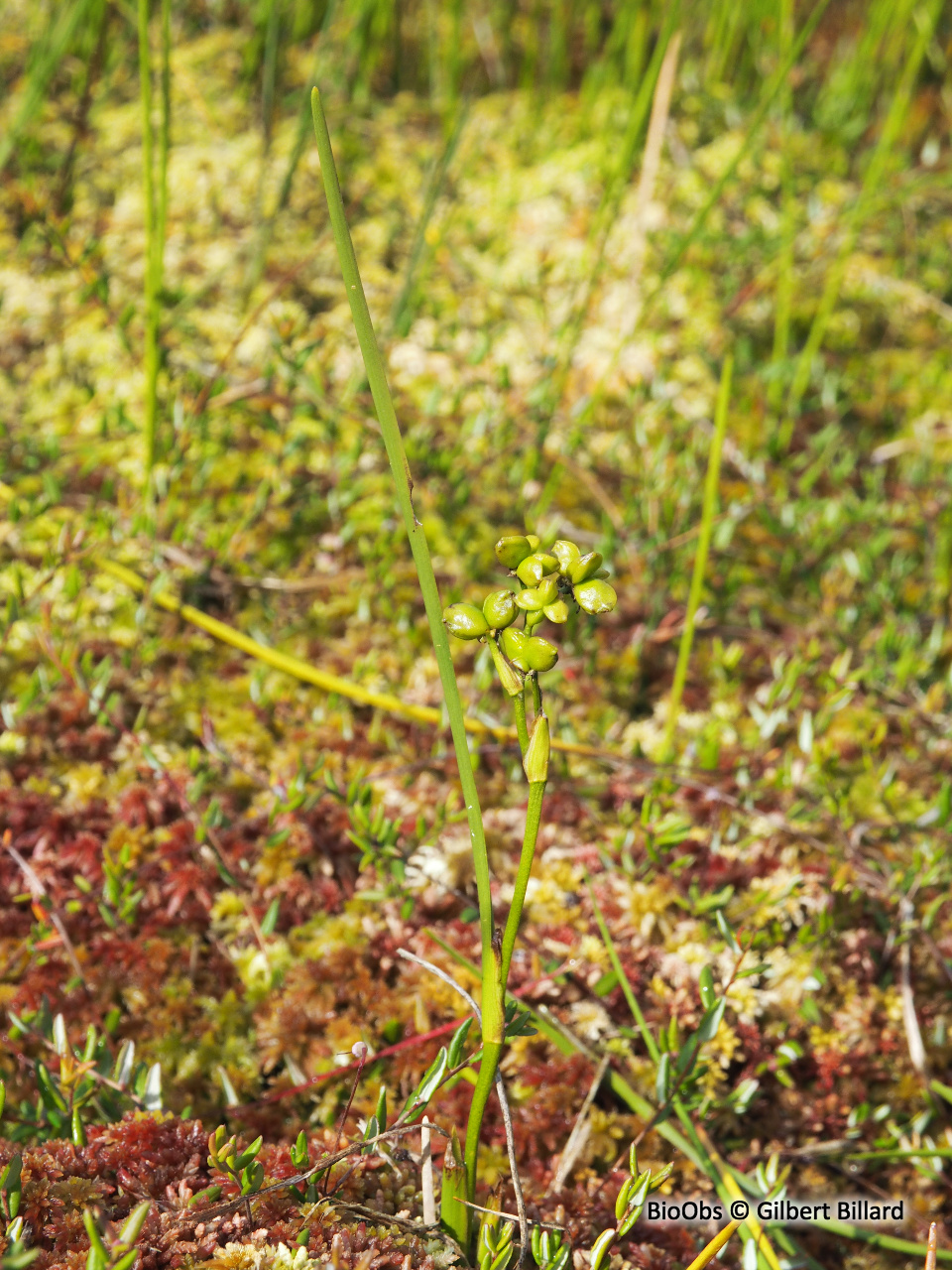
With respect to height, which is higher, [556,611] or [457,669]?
[556,611]

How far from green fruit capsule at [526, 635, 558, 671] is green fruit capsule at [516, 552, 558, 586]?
0.06 meters

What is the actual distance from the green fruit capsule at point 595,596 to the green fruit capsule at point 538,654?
1.8 inches

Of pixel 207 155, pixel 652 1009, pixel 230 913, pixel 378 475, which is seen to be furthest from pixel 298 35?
pixel 652 1009

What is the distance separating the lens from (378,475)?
207 centimetres

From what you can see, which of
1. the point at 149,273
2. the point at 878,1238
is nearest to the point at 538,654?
the point at 878,1238

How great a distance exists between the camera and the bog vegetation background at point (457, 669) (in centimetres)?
117

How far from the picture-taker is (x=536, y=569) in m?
0.76

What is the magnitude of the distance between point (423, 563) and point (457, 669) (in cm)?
108

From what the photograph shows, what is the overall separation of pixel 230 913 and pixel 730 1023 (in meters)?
0.79

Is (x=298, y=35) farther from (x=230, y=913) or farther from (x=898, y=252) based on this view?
(x=230, y=913)

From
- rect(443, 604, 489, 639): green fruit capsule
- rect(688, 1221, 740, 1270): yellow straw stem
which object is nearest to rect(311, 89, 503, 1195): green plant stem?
rect(443, 604, 489, 639): green fruit capsule

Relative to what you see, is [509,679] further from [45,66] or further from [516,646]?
[45,66]

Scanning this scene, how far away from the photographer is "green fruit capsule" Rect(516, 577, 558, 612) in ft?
2.43

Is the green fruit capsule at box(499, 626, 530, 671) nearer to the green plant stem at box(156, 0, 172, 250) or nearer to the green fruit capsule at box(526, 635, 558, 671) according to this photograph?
the green fruit capsule at box(526, 635, 558, 671)
